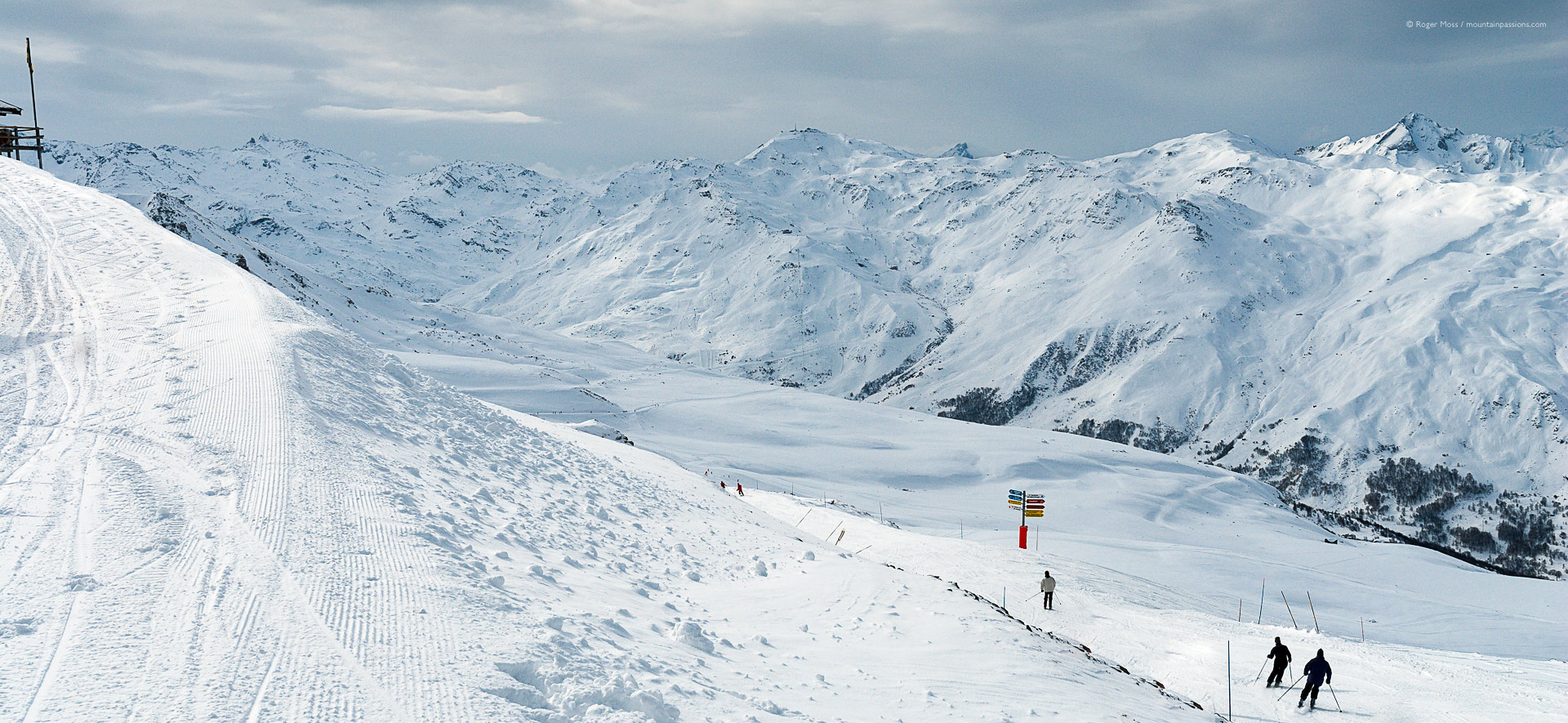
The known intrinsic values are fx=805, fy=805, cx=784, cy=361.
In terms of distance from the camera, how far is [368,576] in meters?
11.0

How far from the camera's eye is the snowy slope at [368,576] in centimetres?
850

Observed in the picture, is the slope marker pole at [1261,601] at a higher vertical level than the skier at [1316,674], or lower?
lower

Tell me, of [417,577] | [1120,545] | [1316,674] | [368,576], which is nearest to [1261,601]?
[1120,545]

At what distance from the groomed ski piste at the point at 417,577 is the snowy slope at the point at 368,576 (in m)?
0.06

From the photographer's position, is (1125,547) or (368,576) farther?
(1125,547)

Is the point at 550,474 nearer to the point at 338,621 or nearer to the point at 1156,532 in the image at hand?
the point at 338,621

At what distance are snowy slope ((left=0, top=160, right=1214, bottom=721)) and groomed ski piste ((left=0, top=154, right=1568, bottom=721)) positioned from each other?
56mm

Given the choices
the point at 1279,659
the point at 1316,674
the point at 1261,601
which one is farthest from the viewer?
the point at 1261,601

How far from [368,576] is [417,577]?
0.65m

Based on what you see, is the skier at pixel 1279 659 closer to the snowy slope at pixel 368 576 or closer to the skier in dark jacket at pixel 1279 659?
the skier in dark jacket at pixel 1279 659

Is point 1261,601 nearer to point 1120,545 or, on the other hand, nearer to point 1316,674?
point 1120,545

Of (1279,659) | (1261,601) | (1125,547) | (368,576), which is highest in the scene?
(368,576)

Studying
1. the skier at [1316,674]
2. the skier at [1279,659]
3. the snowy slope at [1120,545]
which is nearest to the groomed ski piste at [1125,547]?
the snowy slope at [1120,545]

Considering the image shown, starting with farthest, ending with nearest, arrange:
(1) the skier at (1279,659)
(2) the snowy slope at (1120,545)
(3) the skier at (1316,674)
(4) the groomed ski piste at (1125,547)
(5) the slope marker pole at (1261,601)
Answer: (5) the slope marker pole at (1261,601) < (2) the snowy slope at (1120,545) < (4) the groomed ski piste at (1125,547) < (1) the skier at (1279,659) < (3) the skier at (1316,674)
